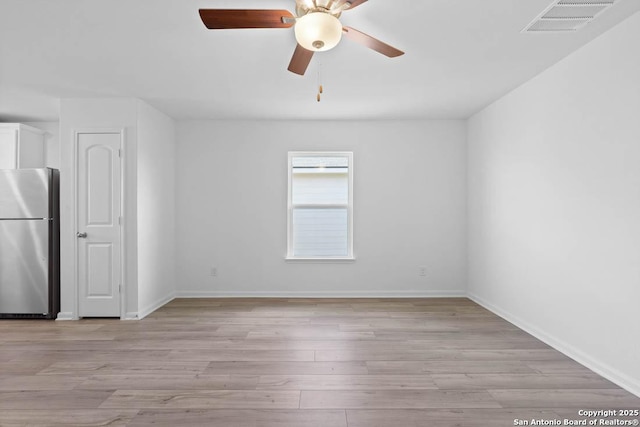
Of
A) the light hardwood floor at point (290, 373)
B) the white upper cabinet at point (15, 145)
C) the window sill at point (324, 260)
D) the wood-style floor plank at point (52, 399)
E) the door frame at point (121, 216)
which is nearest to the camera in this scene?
the light hardwood floor at point (290, 373)

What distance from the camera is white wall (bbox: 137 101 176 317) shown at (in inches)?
174

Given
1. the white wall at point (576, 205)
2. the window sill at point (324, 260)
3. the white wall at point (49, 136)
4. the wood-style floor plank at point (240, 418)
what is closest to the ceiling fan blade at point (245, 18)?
the wood-style floor plank at point (240, 418)

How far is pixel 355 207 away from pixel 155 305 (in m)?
2.91

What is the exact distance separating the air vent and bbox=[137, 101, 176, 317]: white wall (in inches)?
156

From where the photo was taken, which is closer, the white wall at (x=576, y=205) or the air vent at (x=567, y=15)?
the air vent at (x=567, y=15)

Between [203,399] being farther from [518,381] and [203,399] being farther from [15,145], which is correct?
[15,145]

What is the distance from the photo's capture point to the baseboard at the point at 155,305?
4375 mm

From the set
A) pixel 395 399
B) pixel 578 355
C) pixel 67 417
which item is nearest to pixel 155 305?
pixel 67 417

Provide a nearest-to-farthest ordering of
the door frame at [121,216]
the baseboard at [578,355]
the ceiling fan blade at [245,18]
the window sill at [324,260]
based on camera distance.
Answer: the ceiling fan blade at [245,18] < the baseboard at [578,355] < the door frame at [121,216] < the window sill at [324,260]

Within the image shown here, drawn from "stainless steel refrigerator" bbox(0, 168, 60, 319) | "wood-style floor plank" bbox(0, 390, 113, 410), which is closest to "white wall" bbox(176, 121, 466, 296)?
"stainless steel refrigerator" bbox(0, 168, 60, 319)

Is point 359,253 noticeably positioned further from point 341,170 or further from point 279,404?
point 279,404

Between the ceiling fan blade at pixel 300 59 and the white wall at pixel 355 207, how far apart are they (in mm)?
2830

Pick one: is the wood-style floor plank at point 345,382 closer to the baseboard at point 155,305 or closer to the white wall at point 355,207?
the baseboard at point 155,305

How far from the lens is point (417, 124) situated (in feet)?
17.5
